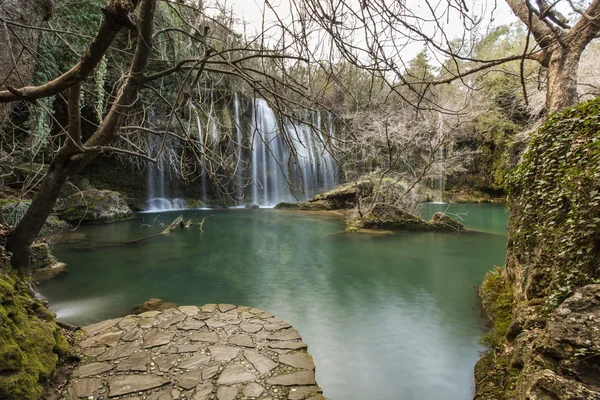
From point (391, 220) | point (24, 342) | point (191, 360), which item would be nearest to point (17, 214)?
point (24, 342)

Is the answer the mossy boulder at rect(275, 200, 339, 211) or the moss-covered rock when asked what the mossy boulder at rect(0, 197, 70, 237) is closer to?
the moss-covered rock

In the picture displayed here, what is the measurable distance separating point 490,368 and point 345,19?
3071mm

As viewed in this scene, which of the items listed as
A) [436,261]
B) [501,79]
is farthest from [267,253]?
[501,79]

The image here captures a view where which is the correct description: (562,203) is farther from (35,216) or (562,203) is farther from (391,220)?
(391,220)

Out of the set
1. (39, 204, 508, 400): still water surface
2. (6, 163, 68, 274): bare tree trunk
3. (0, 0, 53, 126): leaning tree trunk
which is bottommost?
(39, 204, 508, 400): still water surface

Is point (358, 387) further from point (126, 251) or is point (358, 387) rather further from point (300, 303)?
point (126, 251)

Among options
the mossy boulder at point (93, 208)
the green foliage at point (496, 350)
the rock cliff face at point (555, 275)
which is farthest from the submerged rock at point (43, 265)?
the rock cliff face at point (555, 275)

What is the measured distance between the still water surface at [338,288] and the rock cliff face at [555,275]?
680 millimetres

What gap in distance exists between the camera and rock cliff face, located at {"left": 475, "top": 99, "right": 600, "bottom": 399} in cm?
175

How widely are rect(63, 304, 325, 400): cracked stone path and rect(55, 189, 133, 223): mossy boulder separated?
8134 mm

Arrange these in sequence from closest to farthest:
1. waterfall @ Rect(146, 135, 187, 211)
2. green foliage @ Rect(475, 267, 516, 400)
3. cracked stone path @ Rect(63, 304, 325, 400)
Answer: cracked stone path @ Rect(63, 304, 325, 400) < green foliage @ Rect(475, 267, 516, 400) < waterfall @ Rect(146, 135, 187, 211)

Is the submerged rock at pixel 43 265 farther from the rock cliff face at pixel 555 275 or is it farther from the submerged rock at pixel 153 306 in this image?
the rock cliff face at pixel 555 275

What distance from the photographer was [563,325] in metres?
1.85

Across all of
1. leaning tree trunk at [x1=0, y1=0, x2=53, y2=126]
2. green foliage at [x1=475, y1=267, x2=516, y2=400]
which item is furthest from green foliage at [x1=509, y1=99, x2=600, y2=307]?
leaning tree trunk at [x1=0, y1=0, x2=53, y2=126]
